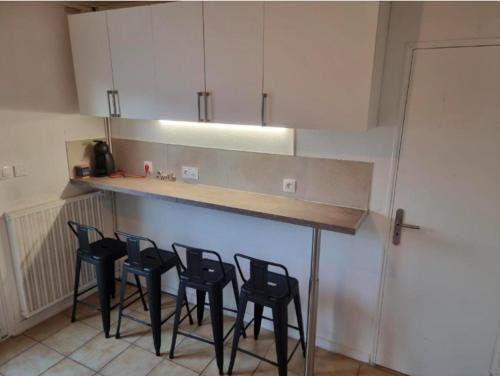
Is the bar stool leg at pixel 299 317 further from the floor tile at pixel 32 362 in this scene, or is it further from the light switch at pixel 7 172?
the light switch at pixel 7 172

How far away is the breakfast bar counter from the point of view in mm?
1938

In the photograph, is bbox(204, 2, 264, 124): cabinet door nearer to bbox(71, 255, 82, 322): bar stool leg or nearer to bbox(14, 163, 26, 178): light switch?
bbox(14, 163, 26, 178): light switch

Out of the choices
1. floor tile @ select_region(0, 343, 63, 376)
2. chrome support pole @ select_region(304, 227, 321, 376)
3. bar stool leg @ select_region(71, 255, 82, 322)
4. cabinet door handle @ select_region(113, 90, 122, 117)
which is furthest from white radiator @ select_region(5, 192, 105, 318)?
chrome support pole @ select_region(304, 227, 321, 376)

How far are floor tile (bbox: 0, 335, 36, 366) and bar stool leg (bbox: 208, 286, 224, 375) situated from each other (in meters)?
1.44

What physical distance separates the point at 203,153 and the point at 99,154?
95 centimetres

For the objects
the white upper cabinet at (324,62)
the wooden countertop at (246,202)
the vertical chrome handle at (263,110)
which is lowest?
the wooden countertop at (246,202)

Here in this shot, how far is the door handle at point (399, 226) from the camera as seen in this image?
6.65 feet

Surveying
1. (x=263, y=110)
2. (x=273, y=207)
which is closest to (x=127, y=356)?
(x=273, y=207)

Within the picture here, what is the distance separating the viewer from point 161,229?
2965mm

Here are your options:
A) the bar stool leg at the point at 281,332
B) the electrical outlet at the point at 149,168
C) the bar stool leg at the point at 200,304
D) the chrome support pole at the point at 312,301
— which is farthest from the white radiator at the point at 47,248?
the chrome support pole at the point at 312,301

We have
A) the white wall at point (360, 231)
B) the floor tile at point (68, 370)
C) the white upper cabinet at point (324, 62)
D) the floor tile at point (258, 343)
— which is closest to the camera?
the white upper cabinet at point (324, 62)

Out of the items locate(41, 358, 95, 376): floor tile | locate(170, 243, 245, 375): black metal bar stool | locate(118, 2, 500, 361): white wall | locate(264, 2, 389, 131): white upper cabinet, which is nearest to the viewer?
locate(264, 2, 389, 131): white upper cabinet

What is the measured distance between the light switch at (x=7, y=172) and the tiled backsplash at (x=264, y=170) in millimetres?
848

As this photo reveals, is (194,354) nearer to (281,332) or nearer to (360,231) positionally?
(281,332)
